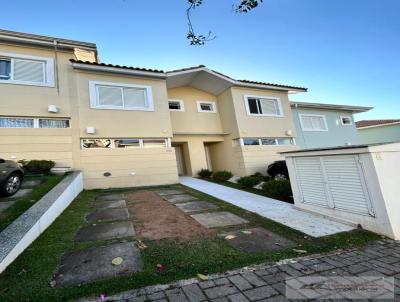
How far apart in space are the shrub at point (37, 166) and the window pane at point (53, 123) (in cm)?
173

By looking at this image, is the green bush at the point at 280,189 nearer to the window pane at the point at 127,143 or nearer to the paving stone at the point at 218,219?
the paving stone at the point at 218,219

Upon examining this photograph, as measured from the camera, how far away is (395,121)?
23.8 m

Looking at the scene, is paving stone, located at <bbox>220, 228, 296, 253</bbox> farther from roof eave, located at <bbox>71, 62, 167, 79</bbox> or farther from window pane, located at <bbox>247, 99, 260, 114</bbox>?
window pane, located at <bbox>247, 99, 260, 114</bbox>

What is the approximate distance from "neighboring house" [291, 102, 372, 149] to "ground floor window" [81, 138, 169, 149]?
10807mm

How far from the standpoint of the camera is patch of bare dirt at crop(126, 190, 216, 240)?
14.4 ft

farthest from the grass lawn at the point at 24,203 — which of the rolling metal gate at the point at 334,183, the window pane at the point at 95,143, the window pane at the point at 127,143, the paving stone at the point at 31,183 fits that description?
the rolling metal gate at the point at 334,183

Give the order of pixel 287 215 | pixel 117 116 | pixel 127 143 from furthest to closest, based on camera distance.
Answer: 1. pixel 127 143
2. pixel 117 116
3. pixel 287 215

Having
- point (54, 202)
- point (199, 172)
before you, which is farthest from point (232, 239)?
point (199, 172)

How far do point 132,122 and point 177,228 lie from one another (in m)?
7.65

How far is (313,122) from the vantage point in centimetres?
1819

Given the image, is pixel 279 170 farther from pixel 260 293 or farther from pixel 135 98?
pixel 260 293

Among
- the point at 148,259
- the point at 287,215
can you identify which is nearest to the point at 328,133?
the point at 287,215

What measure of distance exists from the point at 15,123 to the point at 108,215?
6852mm

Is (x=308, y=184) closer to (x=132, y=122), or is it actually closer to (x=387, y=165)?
(x=387, y=165)
